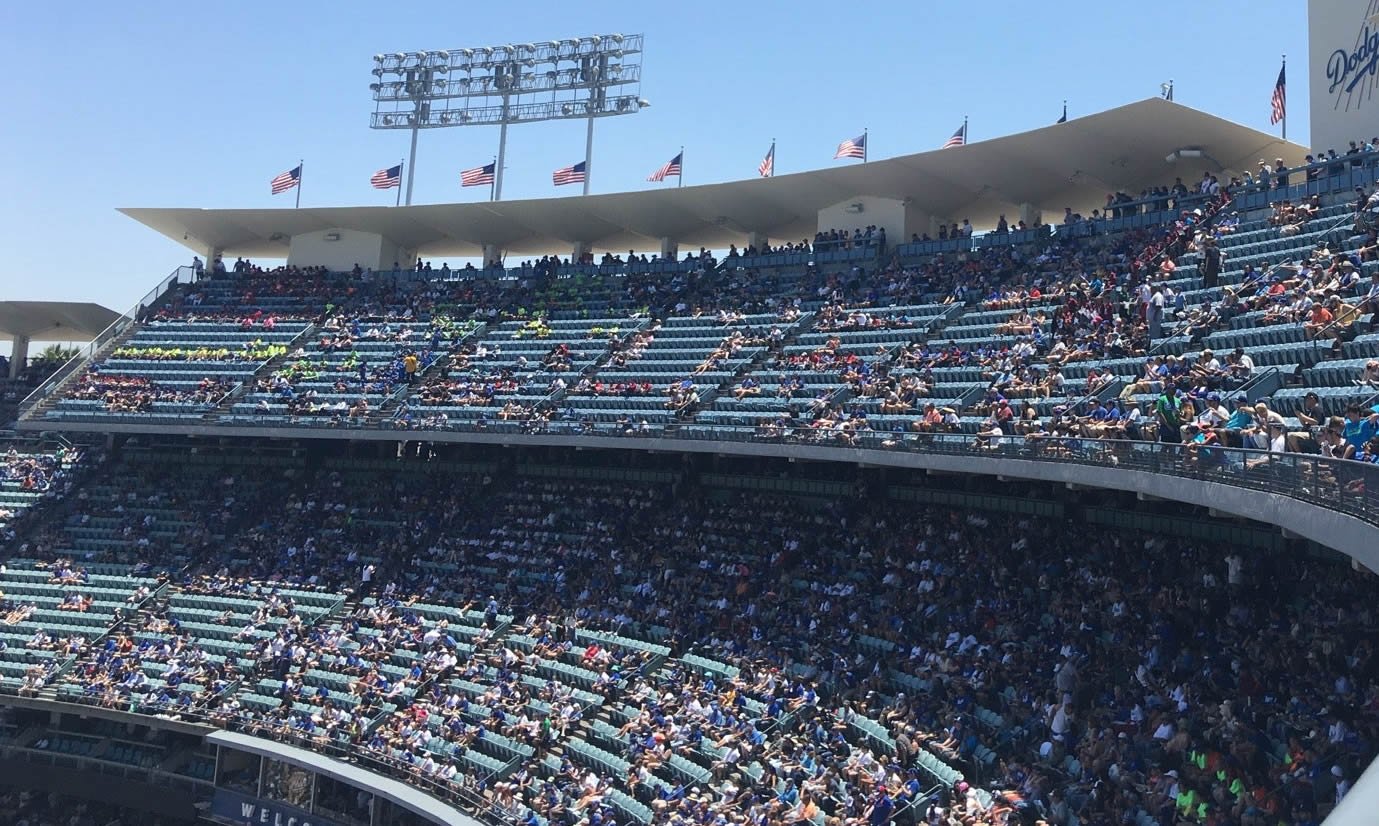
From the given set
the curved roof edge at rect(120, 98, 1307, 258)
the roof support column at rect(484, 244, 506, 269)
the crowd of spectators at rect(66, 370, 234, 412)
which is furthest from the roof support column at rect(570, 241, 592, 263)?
the crowd of spectators at rect(66, 370, 234, 412)

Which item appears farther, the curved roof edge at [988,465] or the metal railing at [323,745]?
the metal railing at [323,745]

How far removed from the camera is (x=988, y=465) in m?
19.1

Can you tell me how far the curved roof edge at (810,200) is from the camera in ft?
87.6

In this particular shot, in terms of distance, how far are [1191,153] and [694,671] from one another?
620 inches

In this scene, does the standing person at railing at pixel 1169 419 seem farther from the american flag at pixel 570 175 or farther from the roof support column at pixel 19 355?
the roof support column at pixel 19 355

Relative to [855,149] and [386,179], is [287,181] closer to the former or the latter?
[386,179]

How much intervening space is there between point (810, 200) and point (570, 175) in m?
8.38

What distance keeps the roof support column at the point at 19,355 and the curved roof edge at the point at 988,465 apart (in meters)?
11.2

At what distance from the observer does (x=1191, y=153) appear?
26641 mm

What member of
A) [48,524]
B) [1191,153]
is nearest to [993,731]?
[1191,153]

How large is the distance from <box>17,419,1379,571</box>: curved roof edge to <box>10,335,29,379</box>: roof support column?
11.2m

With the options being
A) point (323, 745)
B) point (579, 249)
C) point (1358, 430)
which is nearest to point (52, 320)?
point (579, 249)

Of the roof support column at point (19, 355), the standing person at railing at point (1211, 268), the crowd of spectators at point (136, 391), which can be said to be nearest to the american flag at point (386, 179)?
the crowd of spectators at point (136, 391)

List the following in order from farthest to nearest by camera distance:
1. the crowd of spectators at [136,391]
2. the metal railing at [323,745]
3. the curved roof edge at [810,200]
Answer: the crowd of spectators at [136,391] → the curved roof edge at [810,200] → the metal railing at [323,745]
